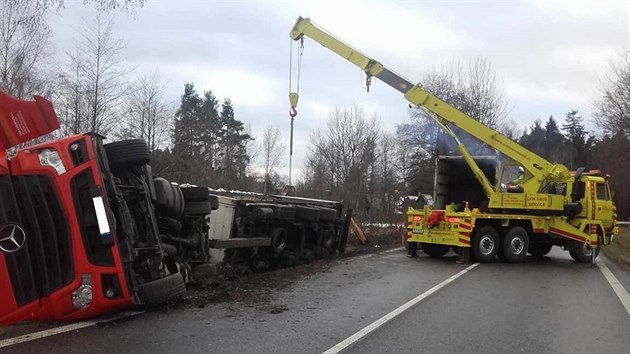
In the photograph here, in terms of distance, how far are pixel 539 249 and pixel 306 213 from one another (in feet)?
28.6

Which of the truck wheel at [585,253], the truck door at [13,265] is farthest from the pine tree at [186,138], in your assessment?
the truck door at [13,265]

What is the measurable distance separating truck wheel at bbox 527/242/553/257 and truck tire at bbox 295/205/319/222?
7.97 metres

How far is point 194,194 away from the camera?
8797mm

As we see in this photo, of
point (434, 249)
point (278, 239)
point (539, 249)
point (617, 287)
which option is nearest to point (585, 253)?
point (539, 249)

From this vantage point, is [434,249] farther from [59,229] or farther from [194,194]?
[59,229]

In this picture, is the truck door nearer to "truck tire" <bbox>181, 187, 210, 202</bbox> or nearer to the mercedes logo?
the mercedes logo

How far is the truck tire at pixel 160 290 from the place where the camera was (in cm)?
620

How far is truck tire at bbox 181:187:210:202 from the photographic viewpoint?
8.73 m

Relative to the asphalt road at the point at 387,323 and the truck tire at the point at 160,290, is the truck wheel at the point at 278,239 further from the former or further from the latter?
the truck tire at the point at 160,290

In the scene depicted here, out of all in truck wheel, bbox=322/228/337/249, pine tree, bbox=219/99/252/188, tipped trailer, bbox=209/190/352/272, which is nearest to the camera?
tipped trailer, bbox=209/190/352/272

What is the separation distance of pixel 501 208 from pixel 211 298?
33.1 ft

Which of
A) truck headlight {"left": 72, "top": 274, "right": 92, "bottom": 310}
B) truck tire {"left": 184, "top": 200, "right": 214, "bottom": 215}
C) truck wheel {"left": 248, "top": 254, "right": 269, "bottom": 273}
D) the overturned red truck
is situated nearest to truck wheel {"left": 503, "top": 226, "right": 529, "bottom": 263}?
truck wheel {"left": 248, "top": 254, "right": 269, "bottom": 273}

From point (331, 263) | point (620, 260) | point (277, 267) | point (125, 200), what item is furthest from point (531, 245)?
point (125, 200)

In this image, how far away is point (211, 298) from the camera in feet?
26.0
